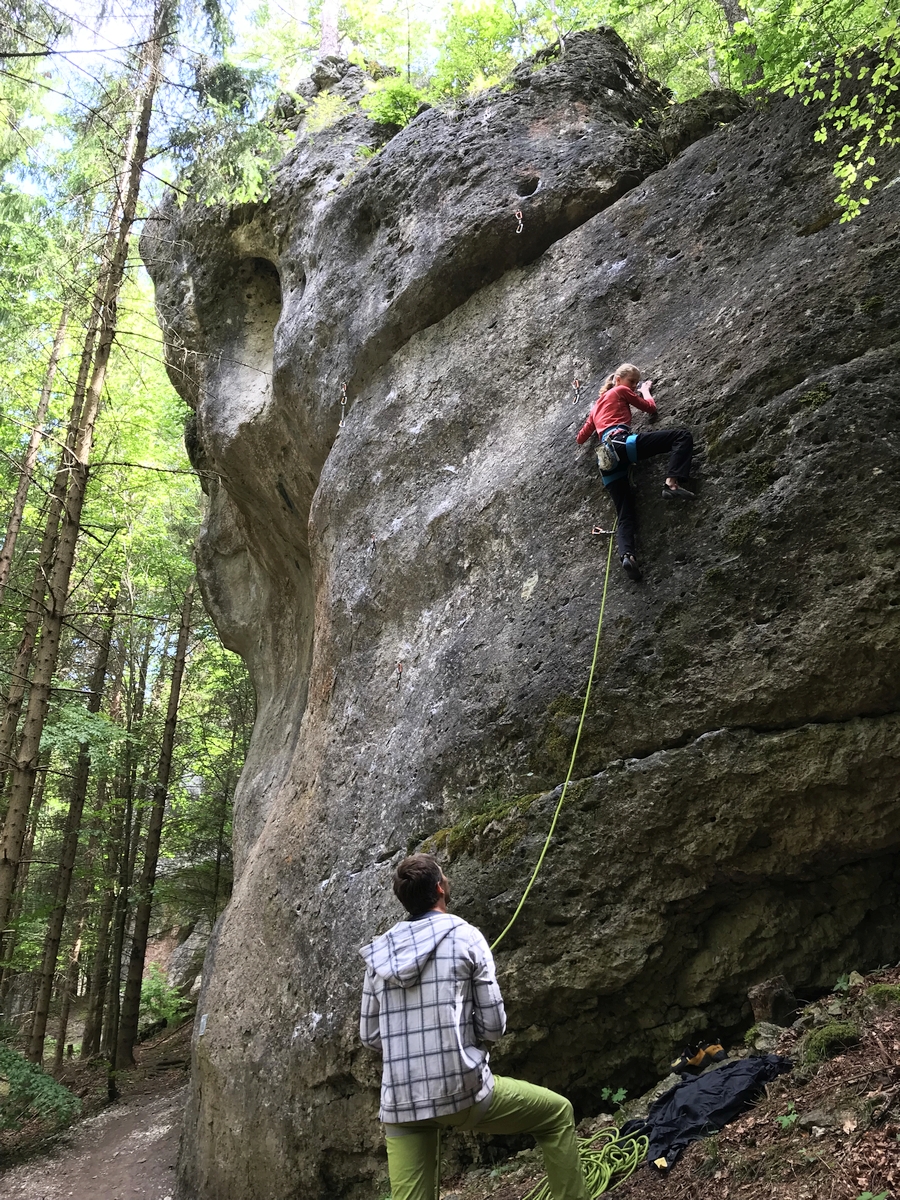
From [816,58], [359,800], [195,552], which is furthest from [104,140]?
[359,800]

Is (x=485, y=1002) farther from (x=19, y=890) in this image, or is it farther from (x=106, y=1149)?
(x=19, y=890)

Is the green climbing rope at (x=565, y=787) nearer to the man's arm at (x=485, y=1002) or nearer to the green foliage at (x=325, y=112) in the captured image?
the man's arm at (x=485, y=1002)

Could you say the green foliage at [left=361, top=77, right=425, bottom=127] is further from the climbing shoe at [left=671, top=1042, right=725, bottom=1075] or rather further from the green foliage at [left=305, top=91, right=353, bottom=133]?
the climbing shoe at [left=671, top=1042, right=725, bottom=1075]

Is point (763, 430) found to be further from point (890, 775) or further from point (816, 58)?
point (816, 58)

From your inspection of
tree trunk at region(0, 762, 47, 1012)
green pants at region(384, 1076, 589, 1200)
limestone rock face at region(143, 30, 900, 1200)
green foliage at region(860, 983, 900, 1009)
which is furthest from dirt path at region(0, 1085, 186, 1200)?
green foliage at region(860, 983, 900, 1009)

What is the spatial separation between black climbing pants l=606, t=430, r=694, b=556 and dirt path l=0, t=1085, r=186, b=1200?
8138 mm

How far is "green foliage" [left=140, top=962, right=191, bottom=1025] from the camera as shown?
727 inches

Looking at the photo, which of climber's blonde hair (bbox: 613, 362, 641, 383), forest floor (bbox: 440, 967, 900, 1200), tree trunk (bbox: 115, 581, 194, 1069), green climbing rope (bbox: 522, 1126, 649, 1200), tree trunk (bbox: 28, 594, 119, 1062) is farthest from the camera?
tree trunk (bbox: 115, 581, 194, 1069)

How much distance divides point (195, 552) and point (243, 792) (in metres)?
4.96

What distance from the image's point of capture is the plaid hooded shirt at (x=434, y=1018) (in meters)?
3.14

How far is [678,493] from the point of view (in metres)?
5.66

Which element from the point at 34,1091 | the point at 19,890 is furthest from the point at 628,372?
the point at 19,890

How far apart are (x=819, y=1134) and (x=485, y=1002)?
1.58 metres

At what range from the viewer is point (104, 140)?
33.9 ft
